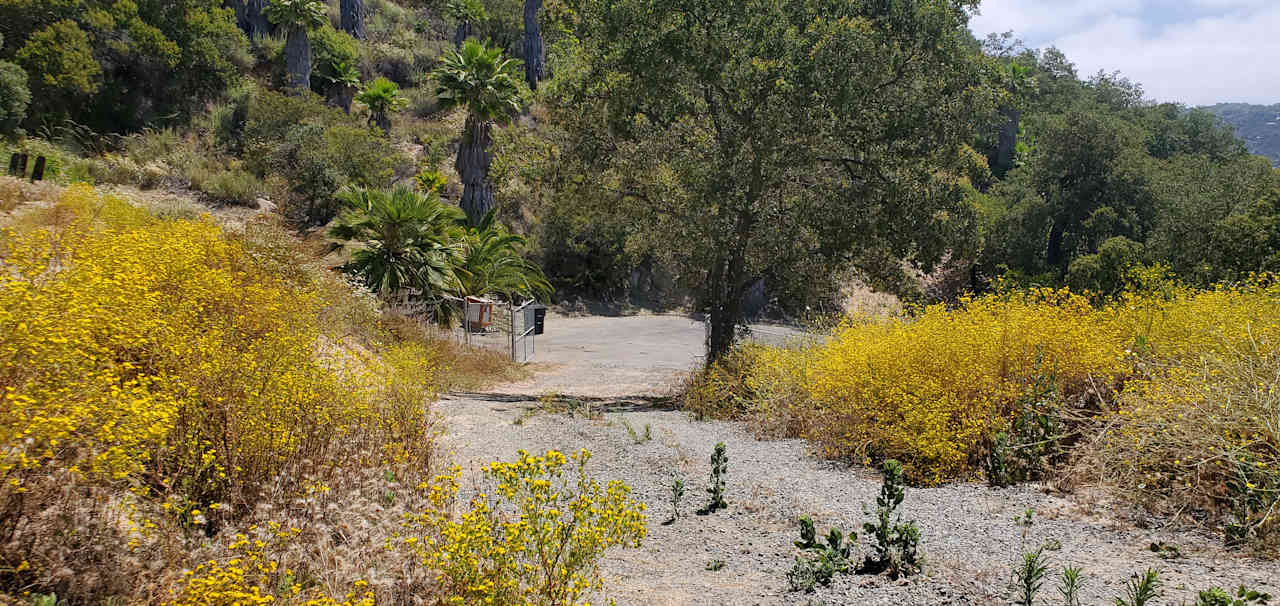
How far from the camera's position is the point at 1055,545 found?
3.98 m

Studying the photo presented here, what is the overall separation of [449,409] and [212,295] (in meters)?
3.12

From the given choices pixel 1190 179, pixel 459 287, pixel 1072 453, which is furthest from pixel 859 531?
pixel 1190 179

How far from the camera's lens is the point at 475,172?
27234 millimetres

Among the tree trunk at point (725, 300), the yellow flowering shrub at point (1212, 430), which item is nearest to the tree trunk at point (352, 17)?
the tree trunk at point (725, 300)

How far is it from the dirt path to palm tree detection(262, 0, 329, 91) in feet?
93.2

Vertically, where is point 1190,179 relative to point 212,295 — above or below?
above

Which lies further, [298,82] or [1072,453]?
[298,82]

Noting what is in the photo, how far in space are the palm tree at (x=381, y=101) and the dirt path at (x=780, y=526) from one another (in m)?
27.6

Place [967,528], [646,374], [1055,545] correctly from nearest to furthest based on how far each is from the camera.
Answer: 1. [1055,545]
2. [967,528]
3. [646,374]

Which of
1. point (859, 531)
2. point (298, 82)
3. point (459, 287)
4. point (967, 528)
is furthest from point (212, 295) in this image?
point (298, 82)

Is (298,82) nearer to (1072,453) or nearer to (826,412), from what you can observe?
(826,412)

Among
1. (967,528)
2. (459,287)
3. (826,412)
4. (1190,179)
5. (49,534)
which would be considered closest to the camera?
(49,534)

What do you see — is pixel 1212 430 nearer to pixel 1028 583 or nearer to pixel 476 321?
pixel 1028 583

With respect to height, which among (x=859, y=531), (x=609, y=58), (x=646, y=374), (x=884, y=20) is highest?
(x=884, y=20)
